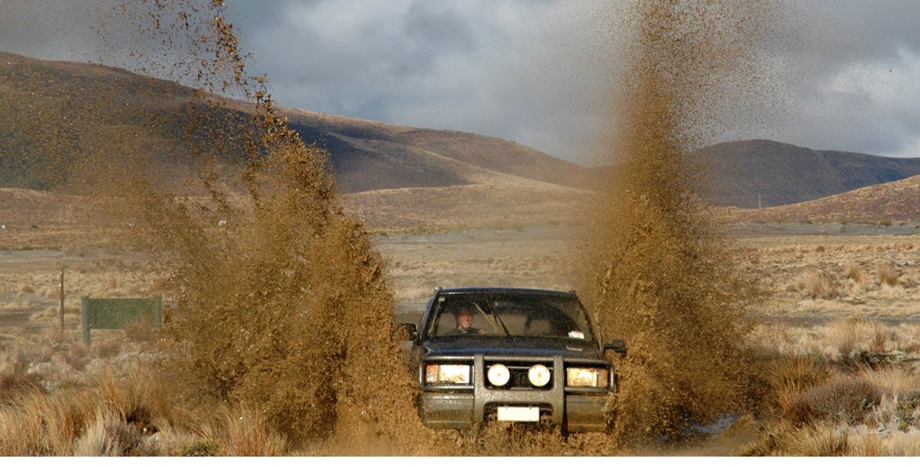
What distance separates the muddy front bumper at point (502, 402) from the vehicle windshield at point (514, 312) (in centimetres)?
Answer: 122

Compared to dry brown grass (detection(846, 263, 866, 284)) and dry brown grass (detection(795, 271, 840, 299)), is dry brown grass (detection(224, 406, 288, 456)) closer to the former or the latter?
dry brown grass (detection(795, 271, 840, 299))

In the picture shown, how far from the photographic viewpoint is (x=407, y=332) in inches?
403

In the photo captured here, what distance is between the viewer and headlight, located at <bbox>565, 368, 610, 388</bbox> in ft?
30.0

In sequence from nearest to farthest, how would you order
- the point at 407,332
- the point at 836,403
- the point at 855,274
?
the point at 407,332
the point at 836,403
the point at 855,274

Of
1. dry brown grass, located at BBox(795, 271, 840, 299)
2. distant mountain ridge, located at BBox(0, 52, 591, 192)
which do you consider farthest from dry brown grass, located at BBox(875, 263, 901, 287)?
distant mountain ridge, located at BBox(0, 52, 591, 192)

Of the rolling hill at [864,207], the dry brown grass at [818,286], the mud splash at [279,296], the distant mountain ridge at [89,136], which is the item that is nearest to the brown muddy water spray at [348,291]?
the mud splash at [279,296]

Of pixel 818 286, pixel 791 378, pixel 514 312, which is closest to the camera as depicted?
pixel 514 312

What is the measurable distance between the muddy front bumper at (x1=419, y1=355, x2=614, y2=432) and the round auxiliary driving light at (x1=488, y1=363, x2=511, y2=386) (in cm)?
6

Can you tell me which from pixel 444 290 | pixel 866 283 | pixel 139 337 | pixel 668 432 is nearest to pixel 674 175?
pixel 668 432

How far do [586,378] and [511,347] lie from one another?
72 cm

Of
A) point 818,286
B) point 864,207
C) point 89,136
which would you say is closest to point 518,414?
point 818,286

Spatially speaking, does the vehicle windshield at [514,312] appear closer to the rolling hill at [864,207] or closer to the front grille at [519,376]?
the front grille at [519,376]

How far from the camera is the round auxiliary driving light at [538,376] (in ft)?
29.7

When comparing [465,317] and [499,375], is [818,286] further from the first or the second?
[499,375]
